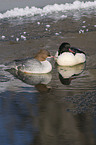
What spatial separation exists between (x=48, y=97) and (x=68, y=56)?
3.78 metres

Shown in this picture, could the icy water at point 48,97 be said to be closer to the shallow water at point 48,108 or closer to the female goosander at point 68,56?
the shallow water at point 48,108

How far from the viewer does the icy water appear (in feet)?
21.6

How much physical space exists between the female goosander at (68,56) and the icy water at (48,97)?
22 centimetres

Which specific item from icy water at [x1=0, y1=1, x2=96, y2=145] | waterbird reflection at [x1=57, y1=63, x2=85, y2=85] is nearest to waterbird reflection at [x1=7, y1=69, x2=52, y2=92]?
icy water at [x1=0, y1=1, x2=96, y2=145]

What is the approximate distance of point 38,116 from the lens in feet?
24.4

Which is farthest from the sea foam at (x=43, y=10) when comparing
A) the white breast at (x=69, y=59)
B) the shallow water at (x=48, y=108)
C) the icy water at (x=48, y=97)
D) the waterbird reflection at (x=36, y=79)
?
the shallow water at (x=48, y=108)

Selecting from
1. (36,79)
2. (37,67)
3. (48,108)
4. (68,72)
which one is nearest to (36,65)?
(37,67)

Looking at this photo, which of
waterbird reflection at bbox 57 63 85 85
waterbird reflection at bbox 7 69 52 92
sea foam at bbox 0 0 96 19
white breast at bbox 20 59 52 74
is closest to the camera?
waterbird reflection at bbox 7 69 52 92

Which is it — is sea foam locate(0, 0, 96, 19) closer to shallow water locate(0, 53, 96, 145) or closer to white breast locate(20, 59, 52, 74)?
white breast locate(20, 59, 52, 74)

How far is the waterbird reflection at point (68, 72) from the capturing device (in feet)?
33.8

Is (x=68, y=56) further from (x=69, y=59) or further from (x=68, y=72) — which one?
(x=68, y=72)

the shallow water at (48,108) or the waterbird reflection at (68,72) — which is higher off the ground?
the shallow water at (48,108)

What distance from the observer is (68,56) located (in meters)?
12.2

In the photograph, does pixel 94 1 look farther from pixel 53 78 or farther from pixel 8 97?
pixel 8 97
